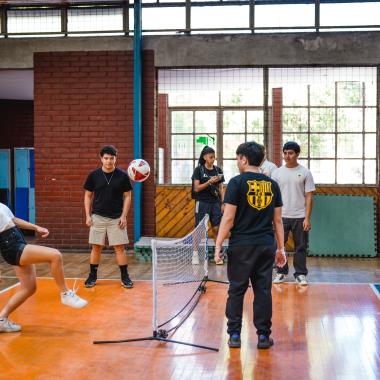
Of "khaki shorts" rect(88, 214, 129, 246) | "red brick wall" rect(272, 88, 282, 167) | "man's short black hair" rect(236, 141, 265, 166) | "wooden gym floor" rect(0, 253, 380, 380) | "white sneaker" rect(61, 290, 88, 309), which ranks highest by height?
"red brick wall" rect(272, 88, 282, 167)

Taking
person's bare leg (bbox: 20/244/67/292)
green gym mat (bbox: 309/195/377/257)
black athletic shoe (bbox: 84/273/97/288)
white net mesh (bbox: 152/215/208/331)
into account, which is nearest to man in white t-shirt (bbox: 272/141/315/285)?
white net mesh (bbox: 152/215/208/331)

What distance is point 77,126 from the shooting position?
1231 centimetres

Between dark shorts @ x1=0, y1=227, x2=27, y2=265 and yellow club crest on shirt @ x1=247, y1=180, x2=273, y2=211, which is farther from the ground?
yellow club crest on shirt @ x1=247, y1=180, x2=273, y2=211

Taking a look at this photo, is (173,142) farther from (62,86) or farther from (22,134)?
(22,134)

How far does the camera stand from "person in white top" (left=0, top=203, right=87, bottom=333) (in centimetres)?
614

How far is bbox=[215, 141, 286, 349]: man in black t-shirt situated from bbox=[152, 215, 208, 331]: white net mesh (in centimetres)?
71

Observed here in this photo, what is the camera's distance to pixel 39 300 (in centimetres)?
781

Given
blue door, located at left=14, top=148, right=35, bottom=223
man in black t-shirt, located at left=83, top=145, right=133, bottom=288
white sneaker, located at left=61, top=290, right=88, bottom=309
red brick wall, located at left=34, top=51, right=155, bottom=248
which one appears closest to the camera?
white sneaker, located at left=61, top=290, right=88, bottom=309

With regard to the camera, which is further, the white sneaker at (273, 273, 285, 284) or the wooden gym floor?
the white sneaker at (273, 273, 285, 284)

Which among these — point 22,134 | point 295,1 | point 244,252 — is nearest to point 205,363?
point 244,252

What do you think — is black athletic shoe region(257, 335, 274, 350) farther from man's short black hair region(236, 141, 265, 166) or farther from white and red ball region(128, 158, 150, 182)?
white and red ball region(128, 158, 150, 182)

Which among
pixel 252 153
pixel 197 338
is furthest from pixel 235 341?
pixel 252 153

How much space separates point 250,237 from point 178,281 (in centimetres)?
340

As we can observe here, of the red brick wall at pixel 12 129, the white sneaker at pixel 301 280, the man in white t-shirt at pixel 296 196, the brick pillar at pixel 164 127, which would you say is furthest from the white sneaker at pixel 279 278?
the red brick wall at pixel 12 129
